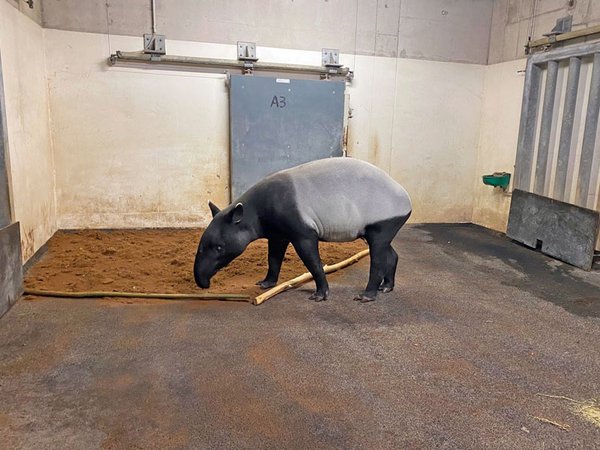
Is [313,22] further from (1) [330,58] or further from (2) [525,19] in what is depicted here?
(2) [525,19]

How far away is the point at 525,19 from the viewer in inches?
232

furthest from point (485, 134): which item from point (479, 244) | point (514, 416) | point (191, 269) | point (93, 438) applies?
point (93, 438)

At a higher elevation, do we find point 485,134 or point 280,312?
point 485,134

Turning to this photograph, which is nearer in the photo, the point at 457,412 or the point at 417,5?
the point at 457,412

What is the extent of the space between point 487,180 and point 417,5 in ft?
8.31

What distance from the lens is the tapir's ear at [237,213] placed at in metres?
3.35

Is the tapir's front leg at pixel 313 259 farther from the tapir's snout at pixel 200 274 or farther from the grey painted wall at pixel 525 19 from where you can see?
the grey painted wall at pixel 525 19

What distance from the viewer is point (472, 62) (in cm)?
657

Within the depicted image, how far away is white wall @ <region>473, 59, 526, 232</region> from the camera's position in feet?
20.0

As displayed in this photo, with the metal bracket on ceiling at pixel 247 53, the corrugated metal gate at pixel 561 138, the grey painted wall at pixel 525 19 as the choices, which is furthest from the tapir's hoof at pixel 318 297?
the grey painted wall at pixel 525 19

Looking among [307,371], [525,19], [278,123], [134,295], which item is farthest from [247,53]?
[307,371]

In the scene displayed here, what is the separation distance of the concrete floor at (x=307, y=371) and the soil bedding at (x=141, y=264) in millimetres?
381

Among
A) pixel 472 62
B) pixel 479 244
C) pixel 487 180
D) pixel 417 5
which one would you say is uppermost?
pixel 417 5

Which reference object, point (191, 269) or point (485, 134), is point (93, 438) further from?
point (485, 134)
